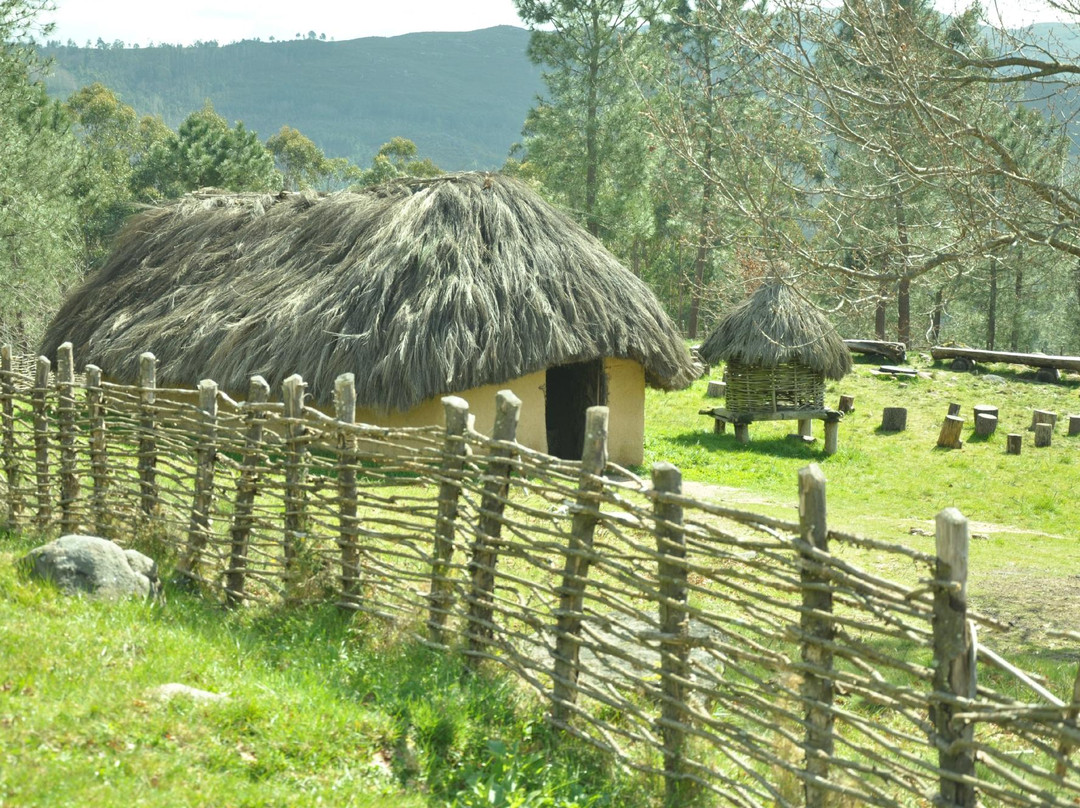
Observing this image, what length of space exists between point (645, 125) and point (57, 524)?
21026 millimetres

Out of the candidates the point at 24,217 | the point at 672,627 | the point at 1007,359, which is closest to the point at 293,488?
the point at 672,627

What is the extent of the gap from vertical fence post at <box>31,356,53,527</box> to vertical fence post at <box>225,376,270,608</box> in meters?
2.66

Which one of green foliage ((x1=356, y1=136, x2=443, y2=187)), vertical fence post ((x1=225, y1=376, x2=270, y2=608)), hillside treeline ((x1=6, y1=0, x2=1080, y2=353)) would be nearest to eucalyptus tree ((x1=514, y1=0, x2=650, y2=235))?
hillside treeline ((x1=6, y1=0, x2=1080, y2=353))

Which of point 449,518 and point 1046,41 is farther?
point 1046,41

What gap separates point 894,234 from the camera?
8547mm

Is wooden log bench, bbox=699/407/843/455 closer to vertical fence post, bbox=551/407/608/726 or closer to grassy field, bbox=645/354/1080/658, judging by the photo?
grassy field, bbox=645/354/1080/658

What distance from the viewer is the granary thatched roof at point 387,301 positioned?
1155 cm

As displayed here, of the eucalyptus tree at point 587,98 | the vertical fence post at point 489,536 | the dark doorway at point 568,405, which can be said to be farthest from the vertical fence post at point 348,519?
the eucalyptus tree at point 587,98

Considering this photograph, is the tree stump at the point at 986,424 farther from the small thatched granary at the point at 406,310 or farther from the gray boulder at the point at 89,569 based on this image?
the gray boulder at the point at 89,569

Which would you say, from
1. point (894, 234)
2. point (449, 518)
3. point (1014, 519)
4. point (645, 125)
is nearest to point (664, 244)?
point (645, 125)

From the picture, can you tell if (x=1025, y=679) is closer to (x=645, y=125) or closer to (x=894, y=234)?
(x=894, y=234)

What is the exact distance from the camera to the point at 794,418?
16.8m

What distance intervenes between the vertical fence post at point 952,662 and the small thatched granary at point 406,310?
8.41m

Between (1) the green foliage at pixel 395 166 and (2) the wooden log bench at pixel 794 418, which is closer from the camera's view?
(2) the wooden log bench at pixel 794 418
